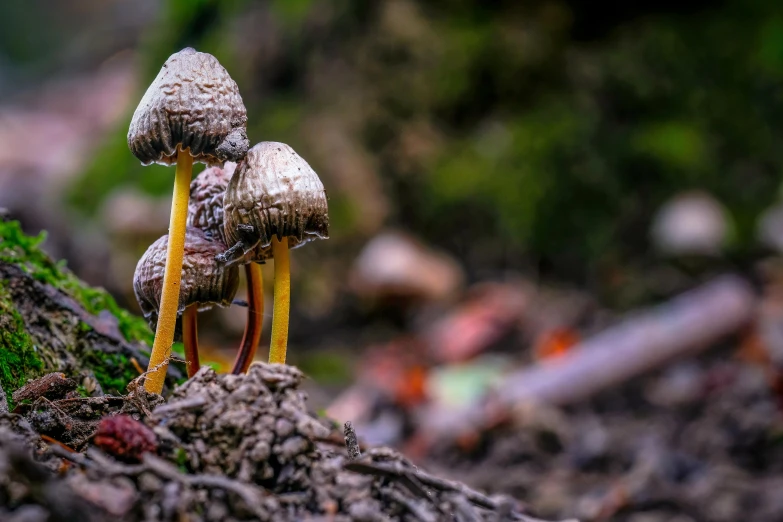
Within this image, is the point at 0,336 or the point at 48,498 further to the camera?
the point at 0,336

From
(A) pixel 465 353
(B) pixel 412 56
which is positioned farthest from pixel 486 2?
(A) pixel 465 353

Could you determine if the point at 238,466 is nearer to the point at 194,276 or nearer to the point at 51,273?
the point at 194,276

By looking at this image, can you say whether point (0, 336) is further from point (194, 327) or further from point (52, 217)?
point (52, 217)

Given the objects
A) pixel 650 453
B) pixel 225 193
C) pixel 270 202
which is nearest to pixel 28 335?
pixel 225 193

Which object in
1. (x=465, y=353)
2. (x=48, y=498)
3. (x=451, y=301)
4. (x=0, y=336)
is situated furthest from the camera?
(x=451, y=301)

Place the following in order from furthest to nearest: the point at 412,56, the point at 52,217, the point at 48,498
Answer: the point at 52,217 < the point at 412,56 < the point at 48,498

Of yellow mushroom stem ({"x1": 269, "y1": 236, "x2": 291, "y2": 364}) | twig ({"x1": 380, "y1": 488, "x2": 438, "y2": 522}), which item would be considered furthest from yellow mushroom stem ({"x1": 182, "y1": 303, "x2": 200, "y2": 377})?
twig ({"x1": 380, "y1": 488, "x2": 438, "y2": 522})
